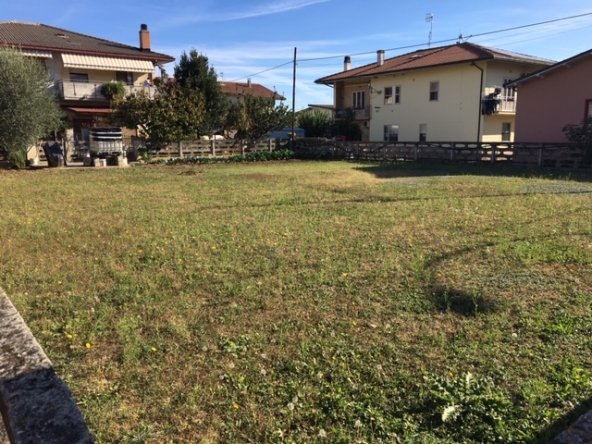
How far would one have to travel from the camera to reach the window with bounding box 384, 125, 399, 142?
116 feet

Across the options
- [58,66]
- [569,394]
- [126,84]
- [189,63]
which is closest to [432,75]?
[189,63]

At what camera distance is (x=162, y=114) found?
25.6m

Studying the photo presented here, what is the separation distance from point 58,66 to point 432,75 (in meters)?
25.8

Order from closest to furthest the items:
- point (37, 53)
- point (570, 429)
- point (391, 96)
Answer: point (570, 429) → point (37, 53) → point (391, 96)

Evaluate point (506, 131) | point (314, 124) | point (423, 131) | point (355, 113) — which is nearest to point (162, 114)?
point (314, 124)

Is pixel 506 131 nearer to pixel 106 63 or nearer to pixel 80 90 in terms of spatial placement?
pixel 106 63

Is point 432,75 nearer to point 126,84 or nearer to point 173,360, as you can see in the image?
point 126,84

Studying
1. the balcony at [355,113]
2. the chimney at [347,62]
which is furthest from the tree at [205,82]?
the chimney at [347,62]

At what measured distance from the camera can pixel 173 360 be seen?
3783 mm

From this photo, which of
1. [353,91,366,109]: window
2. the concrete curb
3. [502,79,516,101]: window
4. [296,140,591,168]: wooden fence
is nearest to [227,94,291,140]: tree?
[296,140,591,168]: wooden fence

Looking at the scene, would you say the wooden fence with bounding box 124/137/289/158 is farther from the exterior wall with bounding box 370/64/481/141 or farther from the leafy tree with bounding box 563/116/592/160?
the leafy tree with bounding box 563/116/592/160

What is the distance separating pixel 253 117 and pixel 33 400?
29702 mm

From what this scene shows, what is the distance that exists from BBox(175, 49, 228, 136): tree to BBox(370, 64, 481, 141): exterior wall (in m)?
12.8

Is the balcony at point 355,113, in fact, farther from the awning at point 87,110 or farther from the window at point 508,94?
the awning at point 87,110
